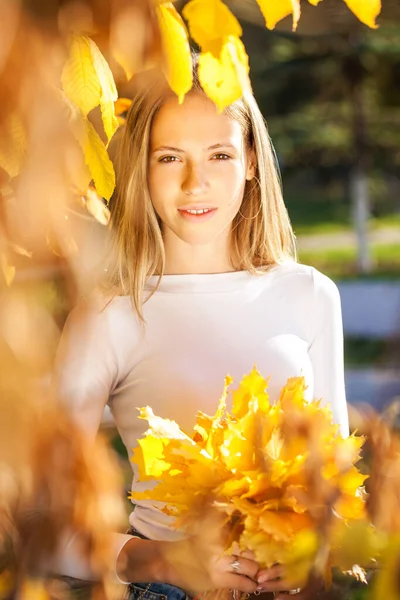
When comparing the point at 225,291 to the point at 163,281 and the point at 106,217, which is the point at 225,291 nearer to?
the point at 163,281

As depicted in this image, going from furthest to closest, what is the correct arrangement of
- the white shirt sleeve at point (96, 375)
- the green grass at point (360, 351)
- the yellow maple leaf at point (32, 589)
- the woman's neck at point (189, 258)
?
the green grass at point (360, 351) < the woman's neck at point (189, 258) < the white shirt sleeve at point (96, 375) < the yellow maple leaf at point (32, 589)

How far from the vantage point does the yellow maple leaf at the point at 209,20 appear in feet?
2.62

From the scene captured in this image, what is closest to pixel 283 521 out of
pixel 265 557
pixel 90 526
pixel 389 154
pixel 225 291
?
pixel 265 557

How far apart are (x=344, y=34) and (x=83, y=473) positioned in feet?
38.8

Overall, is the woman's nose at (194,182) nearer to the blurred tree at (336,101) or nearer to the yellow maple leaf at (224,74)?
the yellow maple leaf at (224,74)

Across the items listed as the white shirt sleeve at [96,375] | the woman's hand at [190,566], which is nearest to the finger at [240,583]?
the woman's hand at [190,566]

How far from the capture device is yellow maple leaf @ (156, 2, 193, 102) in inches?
30.7

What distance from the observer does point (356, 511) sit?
89 cm

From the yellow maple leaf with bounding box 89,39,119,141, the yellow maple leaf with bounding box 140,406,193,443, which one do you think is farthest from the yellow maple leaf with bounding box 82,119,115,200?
the yellow maple leaf with bounding box 140,406,193,443

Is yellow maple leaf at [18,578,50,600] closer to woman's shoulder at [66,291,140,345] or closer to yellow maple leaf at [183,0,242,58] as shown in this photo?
yellow maple leaf at [183,0,242,58]

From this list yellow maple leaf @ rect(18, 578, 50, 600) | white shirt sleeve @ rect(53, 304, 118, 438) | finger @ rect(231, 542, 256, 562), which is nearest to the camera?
yellow maple leaf @ rect(18, 578, 50, 600)

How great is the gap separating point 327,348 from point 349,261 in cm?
1221

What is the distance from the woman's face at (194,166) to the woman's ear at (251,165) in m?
0.11

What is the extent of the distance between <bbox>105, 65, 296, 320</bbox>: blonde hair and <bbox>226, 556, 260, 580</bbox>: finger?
0.62m
